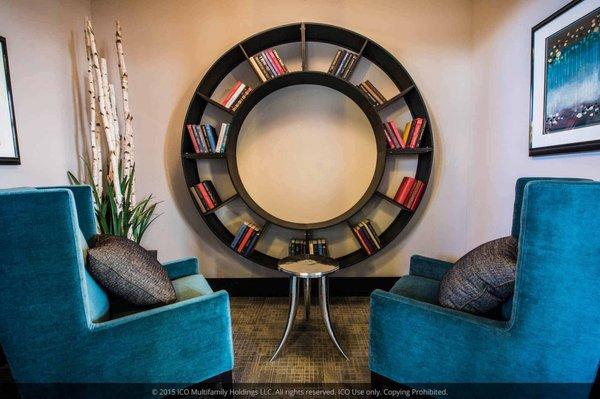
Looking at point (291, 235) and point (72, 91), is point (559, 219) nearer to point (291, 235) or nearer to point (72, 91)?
point (291, 235)

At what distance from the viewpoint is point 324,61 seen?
229 centimetres

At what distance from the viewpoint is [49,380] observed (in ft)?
3.15

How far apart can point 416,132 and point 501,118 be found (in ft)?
1.83

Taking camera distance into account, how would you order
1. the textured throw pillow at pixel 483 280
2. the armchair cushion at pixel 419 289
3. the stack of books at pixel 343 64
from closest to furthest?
the textured throw pillow at pixel 483 280
the armchair cushion at pixel 419 289
the stack of books at pixel 343 64

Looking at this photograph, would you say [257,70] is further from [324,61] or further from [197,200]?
[197,200]

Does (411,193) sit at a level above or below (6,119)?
below

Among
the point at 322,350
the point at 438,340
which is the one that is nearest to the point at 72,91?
the point at 322,350

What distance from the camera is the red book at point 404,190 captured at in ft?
7.16

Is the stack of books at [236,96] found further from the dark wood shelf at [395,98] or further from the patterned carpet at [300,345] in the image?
the patterned carpet at [300,345]

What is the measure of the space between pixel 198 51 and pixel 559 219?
2.54 metres

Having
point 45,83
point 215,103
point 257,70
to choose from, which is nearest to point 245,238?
point 215,103

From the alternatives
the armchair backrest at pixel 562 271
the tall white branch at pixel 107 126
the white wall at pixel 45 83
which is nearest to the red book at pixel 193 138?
the tall white branch at pixel 107 126

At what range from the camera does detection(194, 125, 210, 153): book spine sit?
85.8 inches

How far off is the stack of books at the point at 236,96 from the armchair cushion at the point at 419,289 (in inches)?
66.5
